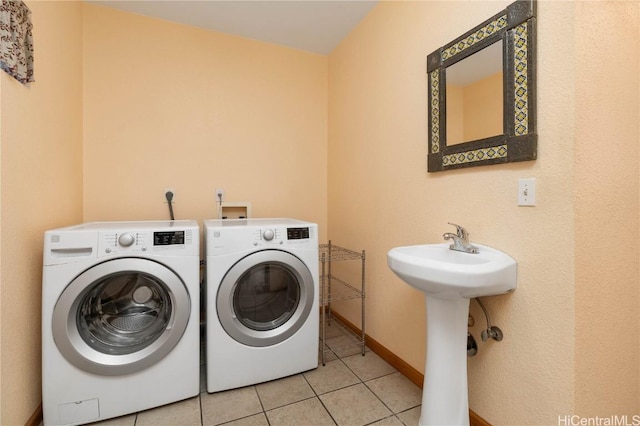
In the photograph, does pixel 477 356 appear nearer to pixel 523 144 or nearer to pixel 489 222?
pixel 489 222

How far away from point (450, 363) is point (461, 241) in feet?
1.67

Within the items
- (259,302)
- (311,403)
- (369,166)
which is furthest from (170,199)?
(311,403)

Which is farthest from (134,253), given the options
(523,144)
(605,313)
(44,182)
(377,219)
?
(605,313)

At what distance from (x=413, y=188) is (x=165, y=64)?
78.6 inches

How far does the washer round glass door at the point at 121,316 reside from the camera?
133cm

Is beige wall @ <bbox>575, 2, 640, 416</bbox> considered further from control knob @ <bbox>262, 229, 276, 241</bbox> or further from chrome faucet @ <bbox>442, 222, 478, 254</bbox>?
control knob @ <bbox>262, 229, 276, 241</bbox>

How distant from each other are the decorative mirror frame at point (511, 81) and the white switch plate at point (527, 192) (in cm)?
9

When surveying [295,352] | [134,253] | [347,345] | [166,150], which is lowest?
[347,345]

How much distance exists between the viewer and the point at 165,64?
2203mm

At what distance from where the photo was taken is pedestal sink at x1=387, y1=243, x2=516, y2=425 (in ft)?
3.63

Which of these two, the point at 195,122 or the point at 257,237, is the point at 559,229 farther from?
the point at 195,122
